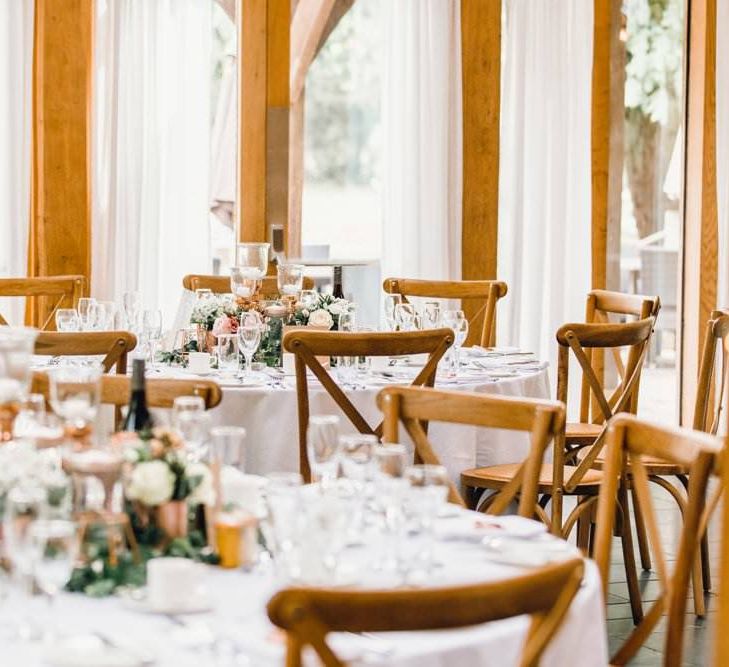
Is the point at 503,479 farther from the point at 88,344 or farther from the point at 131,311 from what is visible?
the point at 131,311

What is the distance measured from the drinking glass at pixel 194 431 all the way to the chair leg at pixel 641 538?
2583 millimetres

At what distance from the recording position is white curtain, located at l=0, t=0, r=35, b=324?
6234 millimetres

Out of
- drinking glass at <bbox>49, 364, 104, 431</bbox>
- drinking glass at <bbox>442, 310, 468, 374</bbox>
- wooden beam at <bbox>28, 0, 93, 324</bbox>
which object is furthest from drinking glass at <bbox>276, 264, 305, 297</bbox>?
drinking glass at <bbox>49, 364, 104, 431</bbox>

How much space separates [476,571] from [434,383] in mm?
2047

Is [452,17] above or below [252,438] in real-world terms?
above

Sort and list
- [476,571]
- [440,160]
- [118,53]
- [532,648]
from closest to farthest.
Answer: [532,648] → [476,571] → [118,53] → [440,160]

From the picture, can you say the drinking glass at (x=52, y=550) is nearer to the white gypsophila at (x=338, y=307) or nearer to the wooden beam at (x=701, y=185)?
the white gypsophila at (x=338, y=307)

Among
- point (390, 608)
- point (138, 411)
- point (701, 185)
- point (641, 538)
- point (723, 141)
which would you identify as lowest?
point (641, 538)

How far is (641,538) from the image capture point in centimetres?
480

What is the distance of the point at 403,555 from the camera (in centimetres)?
218

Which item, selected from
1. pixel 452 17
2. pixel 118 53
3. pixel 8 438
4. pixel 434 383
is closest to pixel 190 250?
pixel 118 53

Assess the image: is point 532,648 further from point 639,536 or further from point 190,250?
point 190,250

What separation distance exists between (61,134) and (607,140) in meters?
2.96

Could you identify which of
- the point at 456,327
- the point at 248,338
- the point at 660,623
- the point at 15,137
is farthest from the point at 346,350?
the point at 15,137
